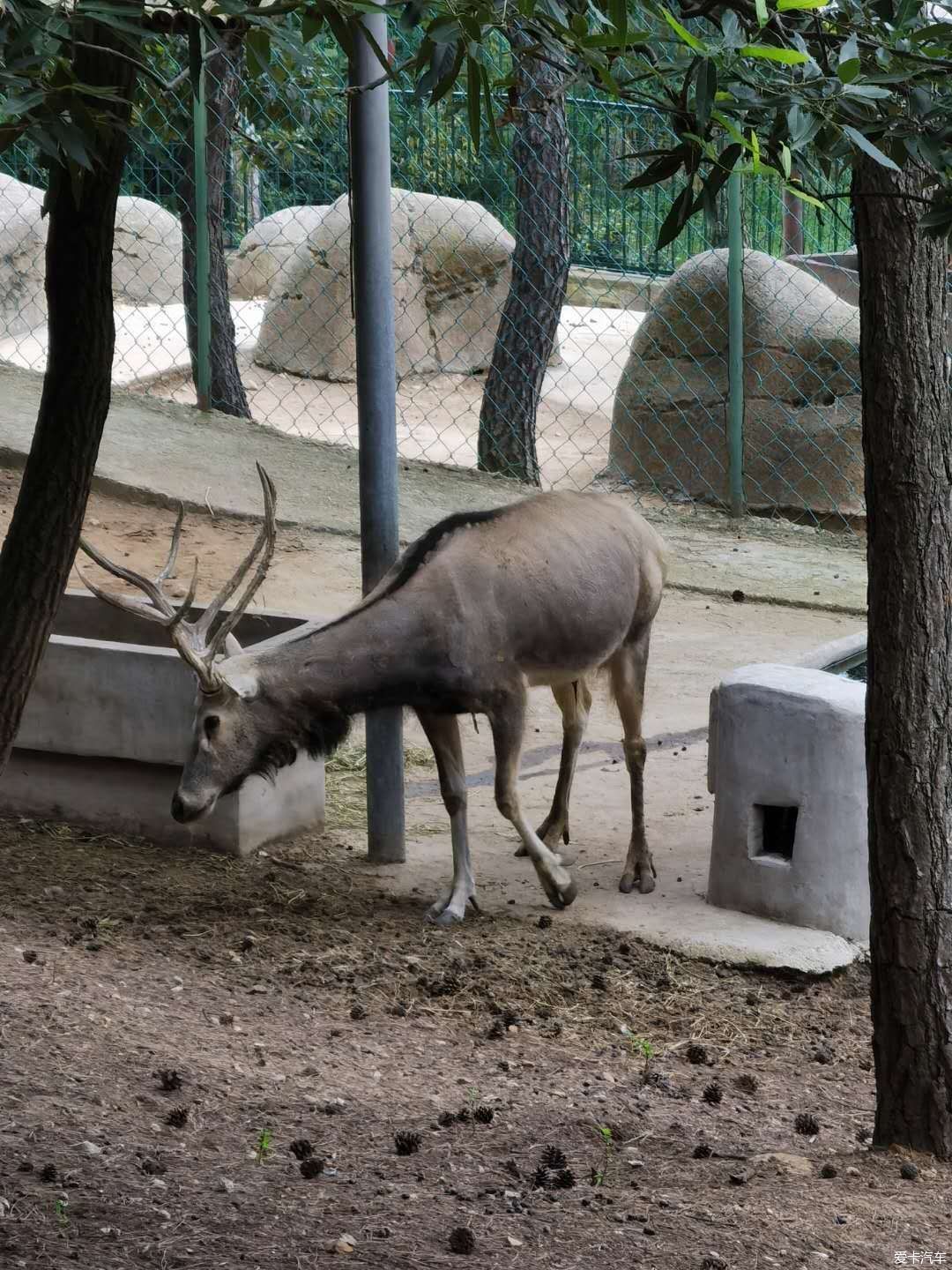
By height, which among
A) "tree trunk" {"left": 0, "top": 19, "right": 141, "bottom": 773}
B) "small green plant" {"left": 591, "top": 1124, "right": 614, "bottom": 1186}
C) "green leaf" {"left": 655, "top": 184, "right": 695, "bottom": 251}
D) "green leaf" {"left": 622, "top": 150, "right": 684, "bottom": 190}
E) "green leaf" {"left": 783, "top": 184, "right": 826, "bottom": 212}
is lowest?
"small green plant" {"left": 591, "top": 1124, "right": 614, "bottom": 1186}

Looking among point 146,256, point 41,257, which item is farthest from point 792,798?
point 146,256

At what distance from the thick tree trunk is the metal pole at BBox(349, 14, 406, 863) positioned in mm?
2489

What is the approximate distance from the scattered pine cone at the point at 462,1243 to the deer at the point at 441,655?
2427 millimetres

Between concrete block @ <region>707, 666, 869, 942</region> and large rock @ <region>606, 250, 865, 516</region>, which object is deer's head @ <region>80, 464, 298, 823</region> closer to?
concrete block @ <region>707, 666, 869, 942</region>

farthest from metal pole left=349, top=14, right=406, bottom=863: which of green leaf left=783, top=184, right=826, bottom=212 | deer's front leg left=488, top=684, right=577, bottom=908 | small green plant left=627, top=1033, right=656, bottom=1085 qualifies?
green leaf left=783, top=184, right=826, bottom=212

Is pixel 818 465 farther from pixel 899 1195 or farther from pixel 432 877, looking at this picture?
pixel 899 1195

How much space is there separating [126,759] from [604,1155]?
9.55ft

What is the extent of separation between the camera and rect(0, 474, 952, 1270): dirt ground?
316 centimetres

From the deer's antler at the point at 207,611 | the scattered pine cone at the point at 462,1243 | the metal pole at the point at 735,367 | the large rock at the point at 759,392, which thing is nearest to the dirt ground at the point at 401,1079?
the scattered pine cone at the point at 462,1243

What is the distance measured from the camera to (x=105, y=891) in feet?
18.4

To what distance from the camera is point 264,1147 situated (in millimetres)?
3627

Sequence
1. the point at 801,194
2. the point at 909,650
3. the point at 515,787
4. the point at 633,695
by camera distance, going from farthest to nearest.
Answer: the point at 633,695, the point at 515,787, the point at 909,650, the point at 801,194

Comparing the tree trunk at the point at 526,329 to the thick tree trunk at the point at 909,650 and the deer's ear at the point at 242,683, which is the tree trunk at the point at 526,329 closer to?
the deer's ear at the point at 242,683

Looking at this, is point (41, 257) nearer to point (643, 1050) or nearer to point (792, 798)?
point (792, 798)
